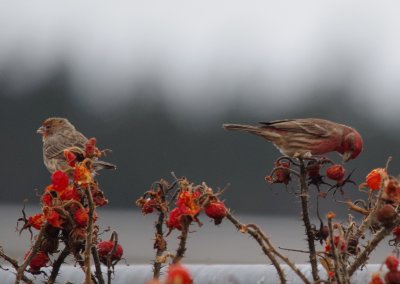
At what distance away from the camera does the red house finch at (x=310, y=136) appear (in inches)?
155

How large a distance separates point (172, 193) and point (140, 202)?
10cm

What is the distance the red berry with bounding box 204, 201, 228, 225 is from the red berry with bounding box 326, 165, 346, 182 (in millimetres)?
484

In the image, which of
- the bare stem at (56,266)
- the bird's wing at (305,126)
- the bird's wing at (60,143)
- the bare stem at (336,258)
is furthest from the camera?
the bird's wing at (60,143)

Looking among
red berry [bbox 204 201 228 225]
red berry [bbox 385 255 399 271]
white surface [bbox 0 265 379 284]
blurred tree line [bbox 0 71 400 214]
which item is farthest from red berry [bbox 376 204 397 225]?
blurred tree line [bbox 0 71 400 214]

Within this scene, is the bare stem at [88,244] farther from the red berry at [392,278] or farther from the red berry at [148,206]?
the red berry at [392,278]

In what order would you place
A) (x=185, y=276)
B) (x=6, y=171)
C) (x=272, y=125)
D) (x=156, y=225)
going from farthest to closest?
(x=6, y=171) → (x=272, y=125) → (x=156, y=225) → (x=185, y=276)

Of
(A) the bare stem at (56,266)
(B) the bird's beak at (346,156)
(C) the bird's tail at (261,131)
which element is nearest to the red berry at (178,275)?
(A) the bare stem at (56,266)

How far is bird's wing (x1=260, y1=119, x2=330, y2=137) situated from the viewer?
15.5 ft

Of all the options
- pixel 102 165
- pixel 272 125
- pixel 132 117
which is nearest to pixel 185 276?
pixel 272 125

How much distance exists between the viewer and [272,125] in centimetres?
593

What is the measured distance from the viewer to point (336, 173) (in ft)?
10.9

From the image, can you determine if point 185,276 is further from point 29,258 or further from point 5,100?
point 5,100

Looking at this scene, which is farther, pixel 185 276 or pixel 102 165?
pixel 102 165

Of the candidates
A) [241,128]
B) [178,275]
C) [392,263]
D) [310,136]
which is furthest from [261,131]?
[178,275]
